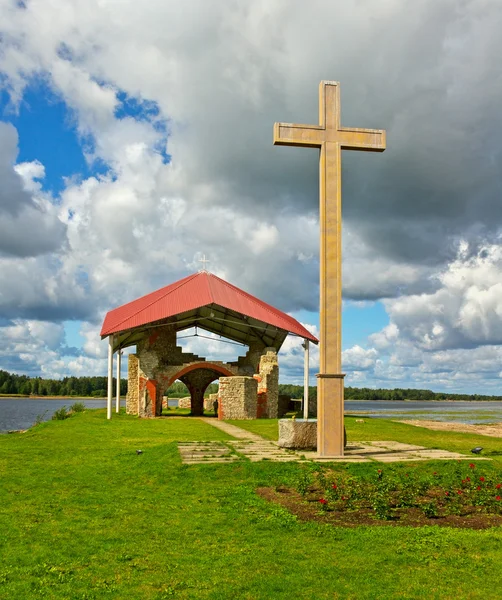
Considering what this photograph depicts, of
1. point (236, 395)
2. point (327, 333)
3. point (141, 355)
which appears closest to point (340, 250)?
point (327, 333)

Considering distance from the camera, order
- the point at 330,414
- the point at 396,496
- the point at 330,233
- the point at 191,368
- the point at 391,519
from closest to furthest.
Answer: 1. the point at 391,519
2. the point at 396,496
3. the point at 330,414
4. the point at 330,233
5. the point at 191,368

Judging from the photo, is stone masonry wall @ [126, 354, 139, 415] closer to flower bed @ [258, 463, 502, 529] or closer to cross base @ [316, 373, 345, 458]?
cross base @ [316, 373, 345, 458]

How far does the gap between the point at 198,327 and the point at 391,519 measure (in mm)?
31016

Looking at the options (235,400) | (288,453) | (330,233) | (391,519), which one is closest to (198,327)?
(235,400)

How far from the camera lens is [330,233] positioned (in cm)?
1203

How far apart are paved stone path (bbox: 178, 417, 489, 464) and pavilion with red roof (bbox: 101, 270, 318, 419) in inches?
588

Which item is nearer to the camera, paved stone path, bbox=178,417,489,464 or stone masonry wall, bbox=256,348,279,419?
paved stone path, bbox=178,417,489,464

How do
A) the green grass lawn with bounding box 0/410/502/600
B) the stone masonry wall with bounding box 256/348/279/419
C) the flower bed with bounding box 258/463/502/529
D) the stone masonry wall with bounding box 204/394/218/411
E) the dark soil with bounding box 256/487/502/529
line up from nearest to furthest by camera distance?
the green grass lawn with bounding box 0/410/502/600 → the dark soil with bounding box 256/487/502/529 → the flower bed with bounding box 258/463/502/529 → the stone masonry wall with bounding box 256/348/279/419 → the stone masonry wall with bounding box 204/394/218/411

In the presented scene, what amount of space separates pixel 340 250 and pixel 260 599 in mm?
8051

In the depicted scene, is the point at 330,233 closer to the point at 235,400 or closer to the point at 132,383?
the point at 235,400

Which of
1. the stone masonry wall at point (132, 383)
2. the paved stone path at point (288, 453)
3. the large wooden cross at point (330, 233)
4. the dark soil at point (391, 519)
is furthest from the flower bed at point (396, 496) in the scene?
the stone masonry wall at point (132, 383)

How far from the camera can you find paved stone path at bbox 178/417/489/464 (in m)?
11.4

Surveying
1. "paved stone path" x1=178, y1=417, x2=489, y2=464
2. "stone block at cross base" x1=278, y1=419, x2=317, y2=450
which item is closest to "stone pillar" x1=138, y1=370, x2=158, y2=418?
"paved stone path" x1=178, y1=417, x2=489, y2=464

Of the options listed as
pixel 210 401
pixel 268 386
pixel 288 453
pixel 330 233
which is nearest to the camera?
pixel 330 233
